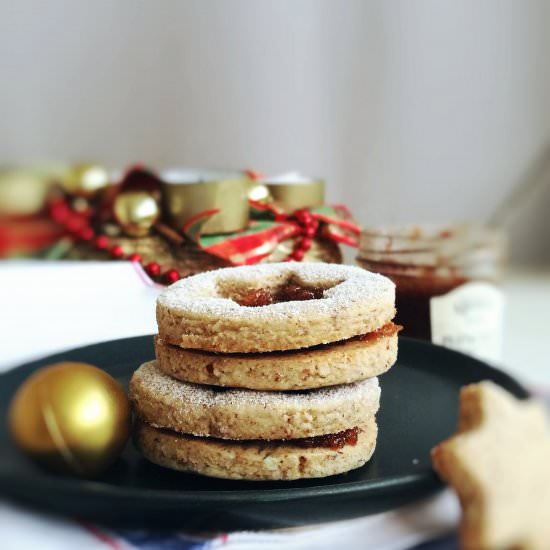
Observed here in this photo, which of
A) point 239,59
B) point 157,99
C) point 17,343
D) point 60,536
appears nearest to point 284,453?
point 60,536

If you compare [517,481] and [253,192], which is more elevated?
[253,192]

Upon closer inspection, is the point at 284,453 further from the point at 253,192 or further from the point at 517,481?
the point at 253,192

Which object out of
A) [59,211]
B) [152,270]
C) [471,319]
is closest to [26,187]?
[59,211]

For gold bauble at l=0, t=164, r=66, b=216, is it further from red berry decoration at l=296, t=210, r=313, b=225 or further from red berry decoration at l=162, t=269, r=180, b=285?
red berry decoration at l=296, t=210, r=313, b=225

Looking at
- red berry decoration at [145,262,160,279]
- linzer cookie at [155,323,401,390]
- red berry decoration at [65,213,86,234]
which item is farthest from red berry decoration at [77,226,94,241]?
linzer cookie at [155,323,401,390]

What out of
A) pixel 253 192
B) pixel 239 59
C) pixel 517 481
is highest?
pixel 239 59

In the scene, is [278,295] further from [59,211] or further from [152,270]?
[59,211]
